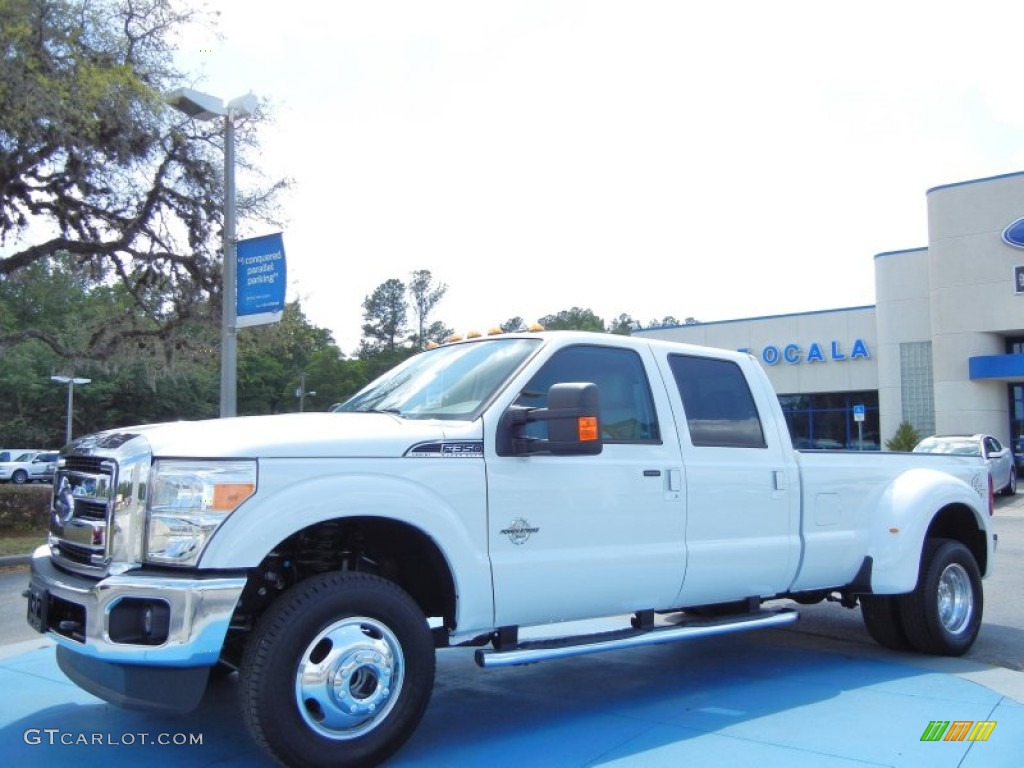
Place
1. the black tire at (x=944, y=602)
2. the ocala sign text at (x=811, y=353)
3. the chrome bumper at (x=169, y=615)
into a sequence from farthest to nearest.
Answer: the ocala sign text at (x=811, y=353), the black tire at (x=944, y=602), the chrome bumper at (x=169, y=615)

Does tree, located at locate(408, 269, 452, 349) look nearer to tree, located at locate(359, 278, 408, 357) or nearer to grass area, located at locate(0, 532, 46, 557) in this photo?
tree, located at locate(359, 278, 408, 357)

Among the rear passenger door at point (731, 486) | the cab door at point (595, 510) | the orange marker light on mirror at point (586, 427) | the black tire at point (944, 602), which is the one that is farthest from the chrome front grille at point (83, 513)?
the black tire at point (944, 602)

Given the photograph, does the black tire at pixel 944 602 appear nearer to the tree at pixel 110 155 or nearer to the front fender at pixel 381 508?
the front fender at pixel 381 508

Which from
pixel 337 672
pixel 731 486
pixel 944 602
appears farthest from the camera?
pixel 944 602

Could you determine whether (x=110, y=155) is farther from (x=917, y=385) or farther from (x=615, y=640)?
(x=917, y=385)

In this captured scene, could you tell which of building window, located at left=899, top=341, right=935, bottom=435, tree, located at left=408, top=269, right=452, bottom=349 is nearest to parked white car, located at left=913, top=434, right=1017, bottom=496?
building window, located at left=899, top=341, right=935, bottom=435

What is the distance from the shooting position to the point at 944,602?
6762 mm

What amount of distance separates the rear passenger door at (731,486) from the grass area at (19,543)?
1113 centimetres

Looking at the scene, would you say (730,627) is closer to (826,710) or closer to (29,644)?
(826,710)

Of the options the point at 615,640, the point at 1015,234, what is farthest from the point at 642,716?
the point at 1015,234

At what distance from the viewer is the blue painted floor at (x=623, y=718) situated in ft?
14.4

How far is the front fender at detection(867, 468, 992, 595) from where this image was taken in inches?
Answer: 248

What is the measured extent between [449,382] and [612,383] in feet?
3.08

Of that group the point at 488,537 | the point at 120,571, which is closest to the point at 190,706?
the point at 120,571
